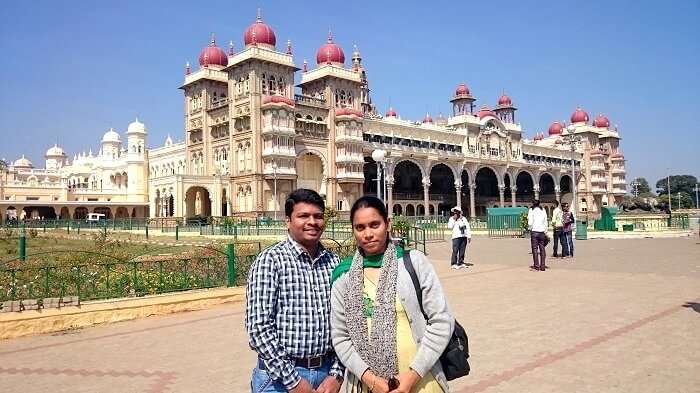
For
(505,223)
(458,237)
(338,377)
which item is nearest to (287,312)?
(338,377)

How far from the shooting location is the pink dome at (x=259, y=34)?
42656 millimetres

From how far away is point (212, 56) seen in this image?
4891 cm

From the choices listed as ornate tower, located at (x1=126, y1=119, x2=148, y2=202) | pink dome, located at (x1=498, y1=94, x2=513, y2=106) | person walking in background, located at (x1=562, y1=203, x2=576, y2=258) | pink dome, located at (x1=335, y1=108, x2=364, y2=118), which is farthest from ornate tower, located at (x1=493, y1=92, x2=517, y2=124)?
person walking in background, located at (x1=562, y1=203, x2=576, y2=258)

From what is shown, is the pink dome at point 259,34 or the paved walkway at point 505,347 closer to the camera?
the paved walkway at point 505,347

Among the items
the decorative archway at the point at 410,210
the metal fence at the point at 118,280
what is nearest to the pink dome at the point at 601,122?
the decorative archway at the point at 410,210

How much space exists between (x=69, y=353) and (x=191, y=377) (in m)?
2.14

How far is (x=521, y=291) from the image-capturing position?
→ 9.45 meters

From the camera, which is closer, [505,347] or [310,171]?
[505,347]

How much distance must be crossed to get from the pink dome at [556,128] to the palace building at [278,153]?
37.9 feet

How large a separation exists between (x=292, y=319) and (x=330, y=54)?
1849 inches

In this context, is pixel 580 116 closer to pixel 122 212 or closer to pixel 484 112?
pixel 484 112

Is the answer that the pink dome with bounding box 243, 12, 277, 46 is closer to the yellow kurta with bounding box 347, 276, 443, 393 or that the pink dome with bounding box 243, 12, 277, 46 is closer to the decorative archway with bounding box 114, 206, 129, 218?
the decorative archway with bounding box 114, 206, 129, 218

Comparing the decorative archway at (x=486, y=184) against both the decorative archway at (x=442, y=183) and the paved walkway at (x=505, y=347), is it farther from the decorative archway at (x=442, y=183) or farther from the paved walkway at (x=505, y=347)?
the paved walkway at (x=505, y=347)

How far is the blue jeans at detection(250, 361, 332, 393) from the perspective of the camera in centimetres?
264
